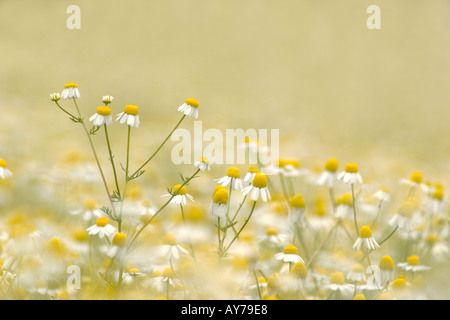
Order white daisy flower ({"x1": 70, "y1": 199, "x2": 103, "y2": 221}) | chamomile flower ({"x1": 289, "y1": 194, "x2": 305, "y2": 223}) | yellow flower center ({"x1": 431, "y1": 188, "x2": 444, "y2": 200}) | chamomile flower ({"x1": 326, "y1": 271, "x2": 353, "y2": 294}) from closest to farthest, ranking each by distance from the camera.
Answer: chamomile flower ({"x1": 326, "y1": 271, "x2": 353, "y2": 294}) → chamomile flower ({"x1": 289, "y1": 194, "x2": 305, "y2": 223}) → white daisy flower ({"x1": 70, "y1": 199, "x2": 103, "y2": 221}) → yellow flower center ({"x1": 431, "y1": 188, "x2": 444, "y2": 200})

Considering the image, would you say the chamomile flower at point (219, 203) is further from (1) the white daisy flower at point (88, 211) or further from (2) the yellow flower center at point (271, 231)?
(1) the white daisy flower at point (88, 211)

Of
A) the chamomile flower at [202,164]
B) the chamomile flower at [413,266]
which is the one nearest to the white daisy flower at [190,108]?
the chamomile flower at [202,164]

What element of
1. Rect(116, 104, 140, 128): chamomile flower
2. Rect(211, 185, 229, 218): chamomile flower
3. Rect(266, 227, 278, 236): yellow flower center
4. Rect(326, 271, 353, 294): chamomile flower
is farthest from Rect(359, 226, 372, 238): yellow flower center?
Rect(116, 104, 140, 128): chamomile flower

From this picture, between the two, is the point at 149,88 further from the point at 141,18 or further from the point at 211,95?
the point at 141,18

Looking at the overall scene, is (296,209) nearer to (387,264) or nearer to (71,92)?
(387,264)

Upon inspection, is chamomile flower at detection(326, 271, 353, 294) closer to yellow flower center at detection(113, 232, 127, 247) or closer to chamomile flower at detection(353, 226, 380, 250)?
chamomile flower at detection(353, 226, 380, 250)

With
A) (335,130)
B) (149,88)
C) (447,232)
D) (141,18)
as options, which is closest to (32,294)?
(447,232)

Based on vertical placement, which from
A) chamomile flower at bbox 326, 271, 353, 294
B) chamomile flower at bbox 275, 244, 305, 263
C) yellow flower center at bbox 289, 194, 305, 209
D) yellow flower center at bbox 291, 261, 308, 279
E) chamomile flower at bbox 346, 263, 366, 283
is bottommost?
chamomile flower at bbox 326, 271, 353, 294
